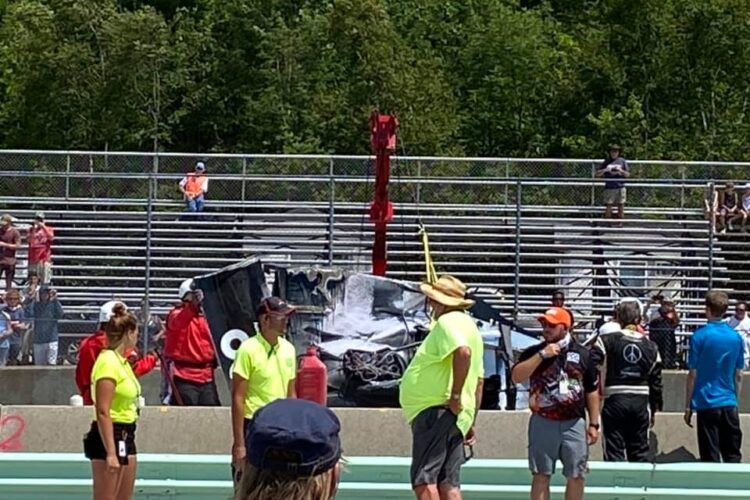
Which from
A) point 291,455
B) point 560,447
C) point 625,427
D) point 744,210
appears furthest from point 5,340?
point 291,455

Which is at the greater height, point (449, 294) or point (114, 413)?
point (449, 294)

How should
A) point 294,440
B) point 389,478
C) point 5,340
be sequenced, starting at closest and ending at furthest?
point 294,440, point 389,478, point 5,340

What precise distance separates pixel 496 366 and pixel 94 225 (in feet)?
29.0

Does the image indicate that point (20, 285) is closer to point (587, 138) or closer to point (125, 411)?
point (125, 411)

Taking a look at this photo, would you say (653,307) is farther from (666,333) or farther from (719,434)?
(719,434)

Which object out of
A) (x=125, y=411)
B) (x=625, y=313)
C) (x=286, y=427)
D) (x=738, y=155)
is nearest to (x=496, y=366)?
(x=625, y=313)

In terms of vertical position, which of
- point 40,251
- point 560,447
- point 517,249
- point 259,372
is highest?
point 517,249

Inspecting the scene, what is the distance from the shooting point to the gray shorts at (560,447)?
31.1 feet

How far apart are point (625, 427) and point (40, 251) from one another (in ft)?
34.5

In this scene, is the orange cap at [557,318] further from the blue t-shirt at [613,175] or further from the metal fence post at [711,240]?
the blue t-shirt at [613,175]

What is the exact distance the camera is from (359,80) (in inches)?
1390

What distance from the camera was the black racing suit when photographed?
11.1 metres

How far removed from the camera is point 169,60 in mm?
37781

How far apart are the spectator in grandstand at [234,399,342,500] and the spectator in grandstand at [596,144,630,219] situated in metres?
17.6
